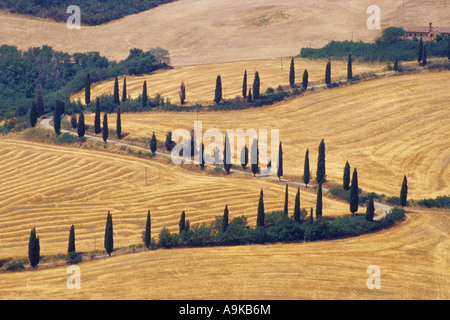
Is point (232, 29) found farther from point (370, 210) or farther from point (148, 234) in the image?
point (148, 234)

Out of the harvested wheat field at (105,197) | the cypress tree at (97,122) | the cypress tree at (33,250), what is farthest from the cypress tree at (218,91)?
the cypress tree at (33,250)

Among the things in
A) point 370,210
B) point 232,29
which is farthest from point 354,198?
point 232,29

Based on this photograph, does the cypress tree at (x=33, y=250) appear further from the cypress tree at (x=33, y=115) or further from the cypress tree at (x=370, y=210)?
the cypress tree at (x=33, y=115)

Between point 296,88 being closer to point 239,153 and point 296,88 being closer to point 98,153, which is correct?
point 239,153

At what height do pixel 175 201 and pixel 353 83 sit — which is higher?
pixel 353 83

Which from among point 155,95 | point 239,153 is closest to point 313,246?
point 239,153
